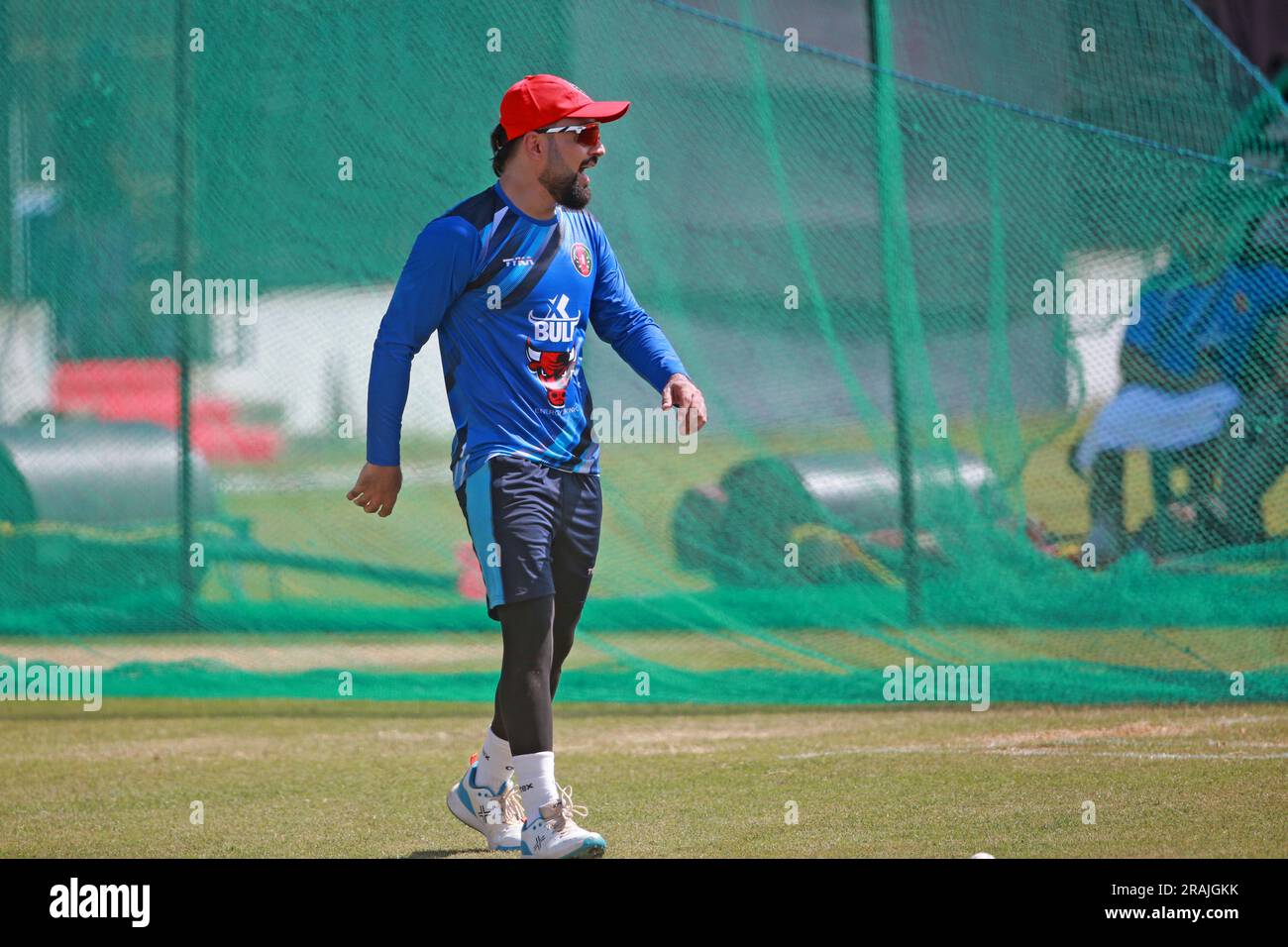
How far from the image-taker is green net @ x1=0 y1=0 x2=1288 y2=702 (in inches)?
295

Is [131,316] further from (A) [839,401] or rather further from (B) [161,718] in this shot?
(A) [839,401]

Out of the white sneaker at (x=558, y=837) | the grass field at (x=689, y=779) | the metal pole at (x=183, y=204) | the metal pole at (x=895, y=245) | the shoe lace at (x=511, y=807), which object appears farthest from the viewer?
the metal pole at (x=183, y=204)

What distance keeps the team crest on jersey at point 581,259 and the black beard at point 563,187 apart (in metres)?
0.15

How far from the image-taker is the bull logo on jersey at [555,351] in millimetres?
4715

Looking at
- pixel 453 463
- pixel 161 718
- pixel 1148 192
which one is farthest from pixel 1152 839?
pixel 161 718

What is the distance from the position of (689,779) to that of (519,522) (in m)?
1.81

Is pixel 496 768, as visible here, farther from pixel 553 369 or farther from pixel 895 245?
pixel 895 245

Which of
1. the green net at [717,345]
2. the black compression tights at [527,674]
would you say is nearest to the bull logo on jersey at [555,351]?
the black compression tights at [527,674]

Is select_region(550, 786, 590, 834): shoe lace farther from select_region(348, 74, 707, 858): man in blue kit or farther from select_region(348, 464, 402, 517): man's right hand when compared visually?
select_region(348, 464, 402, 517): man's right hand

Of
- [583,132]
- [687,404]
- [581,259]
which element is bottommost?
[687,404]

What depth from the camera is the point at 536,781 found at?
15.0ft

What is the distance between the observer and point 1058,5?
7.71 m

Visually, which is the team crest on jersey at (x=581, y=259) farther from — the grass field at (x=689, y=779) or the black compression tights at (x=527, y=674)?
the grass field at (x=689, y=779)

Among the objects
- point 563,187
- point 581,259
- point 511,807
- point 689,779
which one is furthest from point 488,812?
point 563,187
